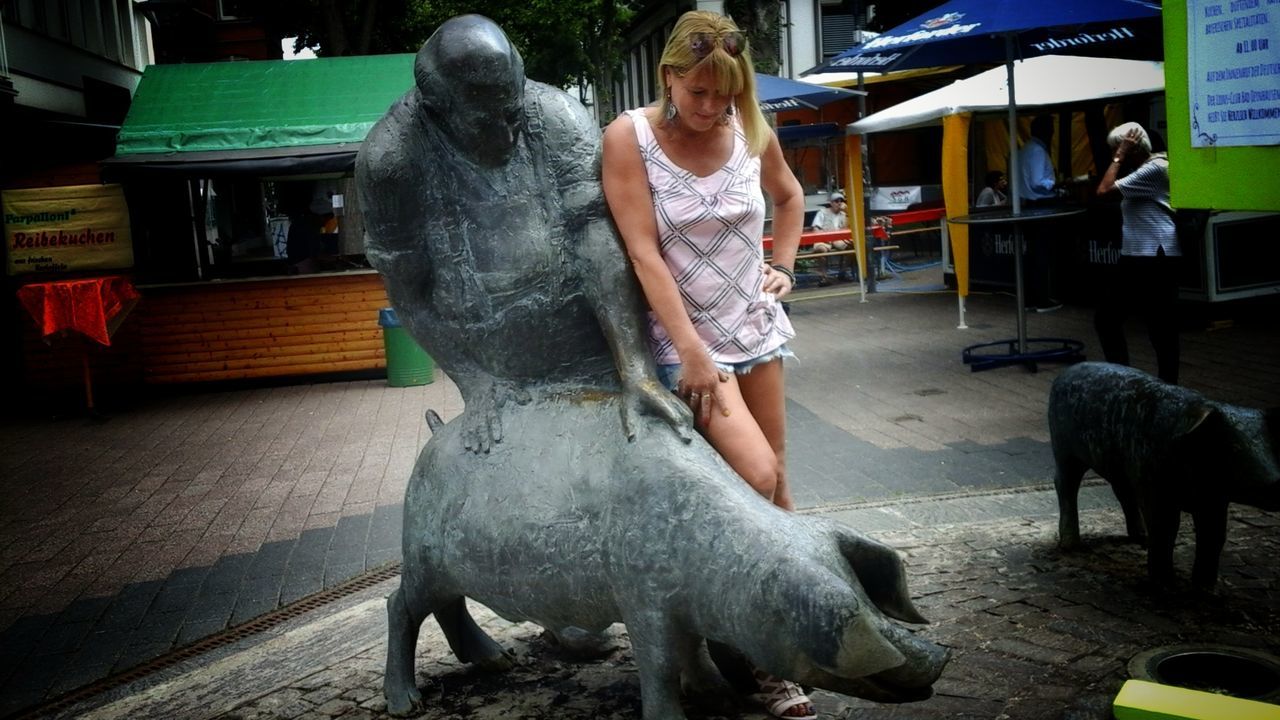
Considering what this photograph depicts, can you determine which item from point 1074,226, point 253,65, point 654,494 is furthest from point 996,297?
point 654,494

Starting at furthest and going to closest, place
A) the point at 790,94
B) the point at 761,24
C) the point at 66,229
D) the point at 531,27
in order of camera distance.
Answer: the point at 531,27 < the point at 761,24 < the point at 790,94 < the point at 66,229

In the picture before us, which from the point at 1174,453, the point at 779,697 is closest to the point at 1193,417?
the point at 1174,453

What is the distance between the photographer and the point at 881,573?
285cm

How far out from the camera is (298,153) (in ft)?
35.7

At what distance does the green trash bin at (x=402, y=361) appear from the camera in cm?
1093

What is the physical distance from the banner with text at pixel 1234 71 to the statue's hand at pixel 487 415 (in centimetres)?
225

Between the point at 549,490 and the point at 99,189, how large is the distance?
958cm

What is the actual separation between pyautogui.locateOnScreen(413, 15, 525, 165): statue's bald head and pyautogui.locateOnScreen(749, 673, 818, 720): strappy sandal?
1.65 meters

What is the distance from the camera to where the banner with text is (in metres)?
3.25

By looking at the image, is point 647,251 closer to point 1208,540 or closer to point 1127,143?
point 1208,540

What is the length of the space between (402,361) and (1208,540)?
8.24 m

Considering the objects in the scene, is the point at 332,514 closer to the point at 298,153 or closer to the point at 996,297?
the point at 298,153

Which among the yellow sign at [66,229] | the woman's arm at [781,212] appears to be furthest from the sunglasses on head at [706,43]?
the yellow sign at [66,229]

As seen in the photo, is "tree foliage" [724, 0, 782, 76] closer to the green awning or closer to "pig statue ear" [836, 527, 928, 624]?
the green awning
